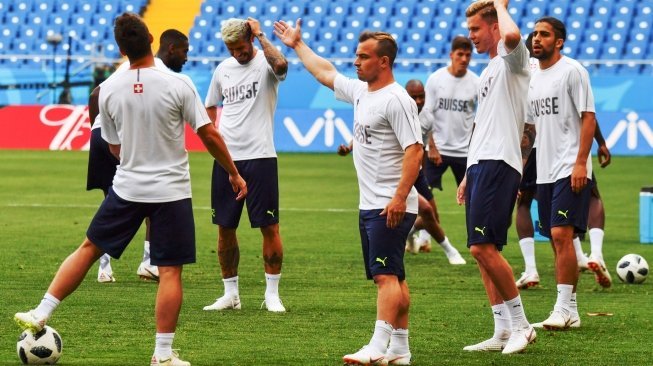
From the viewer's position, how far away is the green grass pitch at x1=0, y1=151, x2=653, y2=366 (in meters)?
8.05

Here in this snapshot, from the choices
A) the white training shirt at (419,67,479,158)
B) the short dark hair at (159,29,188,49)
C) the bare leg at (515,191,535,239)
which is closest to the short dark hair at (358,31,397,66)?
the short dark hair at (159,29,188,49)

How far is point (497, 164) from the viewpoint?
8109 mm

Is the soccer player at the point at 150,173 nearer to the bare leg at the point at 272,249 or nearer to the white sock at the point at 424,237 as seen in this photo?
the bare leg at the point at 272,249

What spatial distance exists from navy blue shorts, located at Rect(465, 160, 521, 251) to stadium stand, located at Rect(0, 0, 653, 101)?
2385 cm

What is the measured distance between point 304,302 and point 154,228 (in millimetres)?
3001

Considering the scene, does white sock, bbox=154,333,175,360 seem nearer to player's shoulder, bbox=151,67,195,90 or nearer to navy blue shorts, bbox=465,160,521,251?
player's shoulder, bbox=151,67,195,90

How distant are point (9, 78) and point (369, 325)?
23.8 metres

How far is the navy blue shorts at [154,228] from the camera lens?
7.48 m

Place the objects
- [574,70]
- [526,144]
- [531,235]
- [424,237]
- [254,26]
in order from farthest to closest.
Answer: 1. [424,237]
2. [531,235]
3. [254,26]
4. [574,70]
5. [526,144]

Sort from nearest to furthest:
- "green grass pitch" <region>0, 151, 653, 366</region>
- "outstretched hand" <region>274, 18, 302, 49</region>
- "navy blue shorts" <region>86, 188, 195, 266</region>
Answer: "navy blue shorts" <region>86, 188, 195, 266</region>
"green grass pitch" <region>0, 151, 653, 366</region>
"outstretched hand" <region>274, 18, 302, 49</region>

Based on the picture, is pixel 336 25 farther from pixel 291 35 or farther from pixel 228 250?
pixel 291 35

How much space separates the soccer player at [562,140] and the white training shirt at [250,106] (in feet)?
6.61

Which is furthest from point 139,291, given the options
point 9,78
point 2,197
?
point 9,78

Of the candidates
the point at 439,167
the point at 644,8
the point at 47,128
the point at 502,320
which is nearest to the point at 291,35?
the point at 502,320
